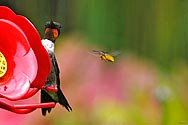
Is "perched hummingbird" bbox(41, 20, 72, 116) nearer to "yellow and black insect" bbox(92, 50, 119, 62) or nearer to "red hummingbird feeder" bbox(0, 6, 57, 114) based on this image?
"red hummingbird feeder" bbox(0, 6, 57, 114)

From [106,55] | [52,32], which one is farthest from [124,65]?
[52,32]

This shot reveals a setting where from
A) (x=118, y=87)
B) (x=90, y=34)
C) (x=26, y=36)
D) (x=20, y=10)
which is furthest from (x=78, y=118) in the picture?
(x=26, y=36)

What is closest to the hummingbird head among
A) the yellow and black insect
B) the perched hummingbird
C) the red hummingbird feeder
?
the perched hummingbird

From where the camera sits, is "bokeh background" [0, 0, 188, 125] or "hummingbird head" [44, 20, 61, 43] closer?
"hummingbird head" [44, 20, 61, 43]

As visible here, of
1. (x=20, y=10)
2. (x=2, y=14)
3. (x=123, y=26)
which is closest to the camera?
(x=2, y=14)

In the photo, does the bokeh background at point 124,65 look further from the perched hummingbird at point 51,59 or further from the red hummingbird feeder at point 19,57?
the red hummingbird feeder at point 19,57

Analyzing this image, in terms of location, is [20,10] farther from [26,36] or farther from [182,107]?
[26,36]
